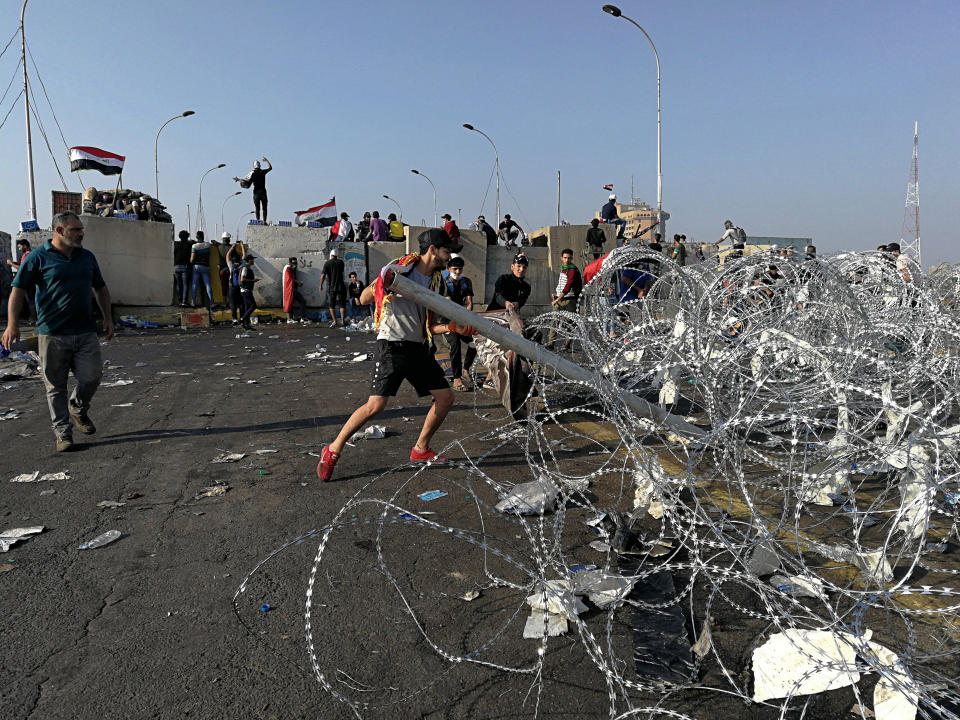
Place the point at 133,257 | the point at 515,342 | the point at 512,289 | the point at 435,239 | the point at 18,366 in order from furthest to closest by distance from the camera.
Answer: the point at 133,257, the point at 18,366, the point at 512,289, the point at 435,239, the point at 515,342

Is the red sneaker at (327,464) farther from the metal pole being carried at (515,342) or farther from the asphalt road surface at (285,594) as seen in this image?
the metal pole being carried at (515,342)

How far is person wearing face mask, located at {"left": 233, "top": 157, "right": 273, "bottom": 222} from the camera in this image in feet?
69.4

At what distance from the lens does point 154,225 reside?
18719 millimetres

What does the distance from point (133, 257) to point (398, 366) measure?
54.9ft

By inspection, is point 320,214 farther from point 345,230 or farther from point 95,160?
point 95,160

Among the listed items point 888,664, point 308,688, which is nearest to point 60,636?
point 308,688

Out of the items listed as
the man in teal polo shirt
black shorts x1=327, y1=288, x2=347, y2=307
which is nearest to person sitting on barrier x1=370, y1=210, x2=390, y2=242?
black shorts x1=327, y1=288, x2=347, y2=307

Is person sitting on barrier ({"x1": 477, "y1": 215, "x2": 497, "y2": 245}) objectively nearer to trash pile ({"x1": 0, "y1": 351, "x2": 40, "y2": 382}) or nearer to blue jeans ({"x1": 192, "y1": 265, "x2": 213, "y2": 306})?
blue jeans ({"x1": 192, "y1": 265, "x2": 213, "y2": 306})

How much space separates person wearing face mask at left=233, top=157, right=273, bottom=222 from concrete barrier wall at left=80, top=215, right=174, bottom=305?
3.30 metres

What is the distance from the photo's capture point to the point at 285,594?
3.07 m

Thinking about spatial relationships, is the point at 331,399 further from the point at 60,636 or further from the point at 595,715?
the point at 595,715

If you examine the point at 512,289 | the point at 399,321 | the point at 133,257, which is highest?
the point at 133,257

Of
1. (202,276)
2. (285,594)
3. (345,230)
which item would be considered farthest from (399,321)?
(345,230)

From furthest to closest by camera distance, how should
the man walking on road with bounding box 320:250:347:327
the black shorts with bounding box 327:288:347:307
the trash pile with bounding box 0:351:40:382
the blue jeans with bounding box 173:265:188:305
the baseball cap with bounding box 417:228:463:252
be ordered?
the blue jeans with bounding box 173:265:188:305 → the black shorts with bounding box 327:288:347:307 → the man walking on road with bounding box 320:250:347:327 → the trash pile with bounding box 0:351:40:382 → the baseball cap with bounding box 417:228:463:252
